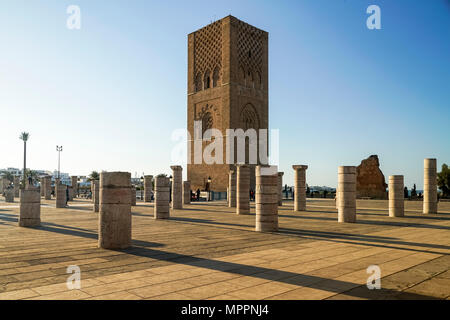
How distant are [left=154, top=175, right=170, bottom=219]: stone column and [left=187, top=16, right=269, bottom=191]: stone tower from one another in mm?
19436

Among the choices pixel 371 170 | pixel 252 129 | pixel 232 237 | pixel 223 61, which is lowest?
pixel 232 237

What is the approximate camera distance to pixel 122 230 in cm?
643

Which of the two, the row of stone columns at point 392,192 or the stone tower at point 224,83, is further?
the stone tower at point 224,83

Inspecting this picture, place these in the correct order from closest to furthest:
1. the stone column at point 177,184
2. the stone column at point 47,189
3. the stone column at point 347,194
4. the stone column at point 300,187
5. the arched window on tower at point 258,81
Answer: the stone column at point 347,194 → the stone column at point 300,187 → the stone column at point 177,184 → the stone column at point 47,189 → the arched window on tower at point 258,81

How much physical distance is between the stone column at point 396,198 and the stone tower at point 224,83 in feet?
62.7

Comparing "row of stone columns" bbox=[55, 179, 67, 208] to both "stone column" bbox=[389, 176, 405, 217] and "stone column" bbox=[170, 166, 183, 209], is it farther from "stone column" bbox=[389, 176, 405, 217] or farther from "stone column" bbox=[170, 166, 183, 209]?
"stone column" bbox=[389, 176, 405, 217]

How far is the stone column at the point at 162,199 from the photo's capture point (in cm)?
1244

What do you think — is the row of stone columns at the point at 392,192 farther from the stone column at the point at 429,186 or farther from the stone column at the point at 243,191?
the stone column at the point at 243,191

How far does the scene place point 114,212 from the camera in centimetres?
645

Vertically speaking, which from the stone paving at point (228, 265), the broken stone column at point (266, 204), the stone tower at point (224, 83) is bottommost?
the stone paving at point (228, 265)

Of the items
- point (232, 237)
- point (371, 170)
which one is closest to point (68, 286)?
point (232, 237)

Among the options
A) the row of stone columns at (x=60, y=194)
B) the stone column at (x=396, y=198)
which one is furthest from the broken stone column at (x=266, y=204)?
the row of stone columns at (x=60, y=194)
